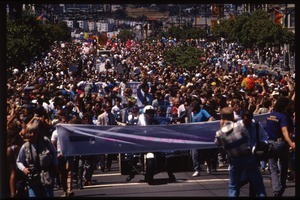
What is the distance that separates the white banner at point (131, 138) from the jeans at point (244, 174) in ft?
13.2

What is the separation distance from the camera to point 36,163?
12492 mm

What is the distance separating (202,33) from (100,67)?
282 ft

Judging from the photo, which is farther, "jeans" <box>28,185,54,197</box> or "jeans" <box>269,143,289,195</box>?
"jeans" <box>269,143,289,195</box>

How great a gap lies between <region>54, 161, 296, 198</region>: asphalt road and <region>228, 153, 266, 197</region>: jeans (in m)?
2.72

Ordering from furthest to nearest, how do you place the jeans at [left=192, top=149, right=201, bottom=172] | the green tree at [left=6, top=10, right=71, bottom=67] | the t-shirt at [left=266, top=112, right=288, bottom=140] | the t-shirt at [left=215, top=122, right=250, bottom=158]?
the green tree at [left=6, top=10, right=71, bottom=67] → the jeans at [left=192, top=149, right=201, bottom=172] → the t-shirt at [left=266, top=112, right=288, bottom=140] → the t-shirt at [left=215, top=122, right=250, bottom=158]

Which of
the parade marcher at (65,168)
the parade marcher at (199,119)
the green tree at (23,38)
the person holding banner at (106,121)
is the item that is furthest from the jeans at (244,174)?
the green tree at (23,38)

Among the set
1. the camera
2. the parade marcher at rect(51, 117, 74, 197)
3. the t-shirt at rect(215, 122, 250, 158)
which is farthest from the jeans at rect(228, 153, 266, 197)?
the parade marcher at rect(51, 117, 74, 197)

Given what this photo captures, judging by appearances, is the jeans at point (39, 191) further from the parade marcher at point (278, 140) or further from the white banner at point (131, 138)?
the parade marcher at point (278, 140)

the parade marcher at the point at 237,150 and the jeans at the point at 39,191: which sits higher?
the parade marcher at the point at 237,150

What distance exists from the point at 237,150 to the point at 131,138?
4377 millimetres

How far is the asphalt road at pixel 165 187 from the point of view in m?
16.1

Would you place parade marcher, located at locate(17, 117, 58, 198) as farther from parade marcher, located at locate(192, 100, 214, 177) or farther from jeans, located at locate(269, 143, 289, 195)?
parade marcher, located at locate(192, 100, 214, 177)

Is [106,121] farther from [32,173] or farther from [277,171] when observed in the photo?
[32,173]

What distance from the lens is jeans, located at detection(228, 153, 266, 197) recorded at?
1256 cm
